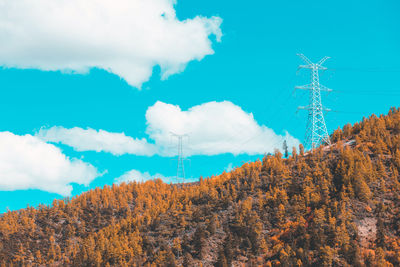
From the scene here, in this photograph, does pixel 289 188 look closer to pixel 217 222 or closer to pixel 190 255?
pixel 217 222

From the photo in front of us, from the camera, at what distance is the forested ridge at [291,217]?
410 ft

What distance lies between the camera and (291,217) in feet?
495

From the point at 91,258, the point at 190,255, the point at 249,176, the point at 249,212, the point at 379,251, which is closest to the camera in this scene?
the point at 379,251

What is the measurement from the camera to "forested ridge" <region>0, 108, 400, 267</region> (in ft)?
410

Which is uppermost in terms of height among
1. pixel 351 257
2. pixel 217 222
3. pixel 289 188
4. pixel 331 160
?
pixel 331 160

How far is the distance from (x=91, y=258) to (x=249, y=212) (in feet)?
231

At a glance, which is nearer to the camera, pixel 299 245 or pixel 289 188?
pixel 299 245

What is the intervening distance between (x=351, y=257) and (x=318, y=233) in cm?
1315

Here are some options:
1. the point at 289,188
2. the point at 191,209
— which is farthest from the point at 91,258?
the point at 289,188

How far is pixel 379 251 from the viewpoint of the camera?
11369cm

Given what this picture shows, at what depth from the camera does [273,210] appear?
159m

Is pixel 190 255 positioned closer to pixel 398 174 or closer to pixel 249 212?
pixel 249 212

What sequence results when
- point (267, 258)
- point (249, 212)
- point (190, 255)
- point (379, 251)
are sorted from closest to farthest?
point (379, 251) < point (267, 258) < point (190, 255) < point (249, 212)

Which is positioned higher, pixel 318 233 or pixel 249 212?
pixel 249 212
